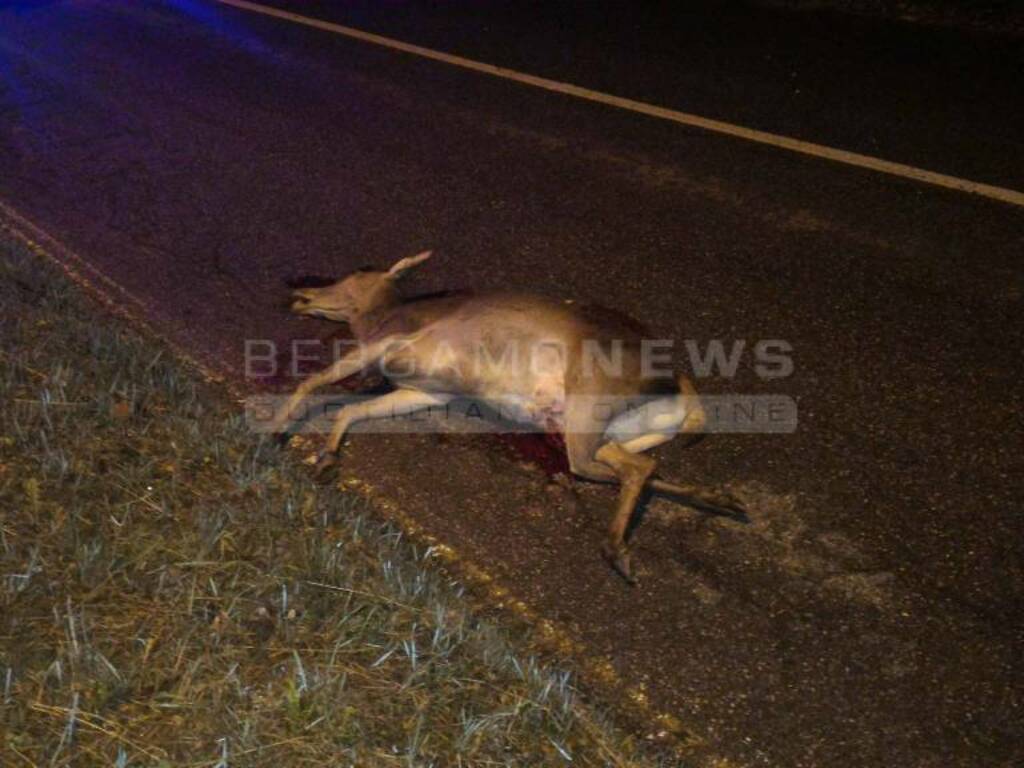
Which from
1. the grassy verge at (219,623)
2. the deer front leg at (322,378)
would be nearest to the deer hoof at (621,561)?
the grassy verge at (219,623)

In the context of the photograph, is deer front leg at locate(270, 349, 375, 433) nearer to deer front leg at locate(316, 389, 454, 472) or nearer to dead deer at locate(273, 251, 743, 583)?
dead deer at locate(273, 251, 743, 583)

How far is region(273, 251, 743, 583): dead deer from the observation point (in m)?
3.67

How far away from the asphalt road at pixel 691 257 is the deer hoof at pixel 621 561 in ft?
0.12

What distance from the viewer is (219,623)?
307 cm

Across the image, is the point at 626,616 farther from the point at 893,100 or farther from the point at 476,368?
the point at 893,100

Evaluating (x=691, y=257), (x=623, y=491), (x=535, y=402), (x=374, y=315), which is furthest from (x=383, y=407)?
(x=691, y=257)

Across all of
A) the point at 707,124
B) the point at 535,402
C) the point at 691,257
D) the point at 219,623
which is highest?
the point at 707,124

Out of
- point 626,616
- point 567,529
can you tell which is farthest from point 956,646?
point 567,529

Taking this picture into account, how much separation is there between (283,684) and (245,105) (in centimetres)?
578

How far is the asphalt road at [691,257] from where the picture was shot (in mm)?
3133

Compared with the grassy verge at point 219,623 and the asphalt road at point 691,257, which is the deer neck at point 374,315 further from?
the grassy verge at point 219,623

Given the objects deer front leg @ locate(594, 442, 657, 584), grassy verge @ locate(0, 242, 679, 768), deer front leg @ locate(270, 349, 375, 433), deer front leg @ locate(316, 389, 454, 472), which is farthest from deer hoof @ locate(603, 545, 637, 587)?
deer front leg @ locate(270, 349, 375, 433)

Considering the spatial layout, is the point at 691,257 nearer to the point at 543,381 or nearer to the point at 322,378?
the point at 543,381

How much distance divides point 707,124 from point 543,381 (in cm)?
368
